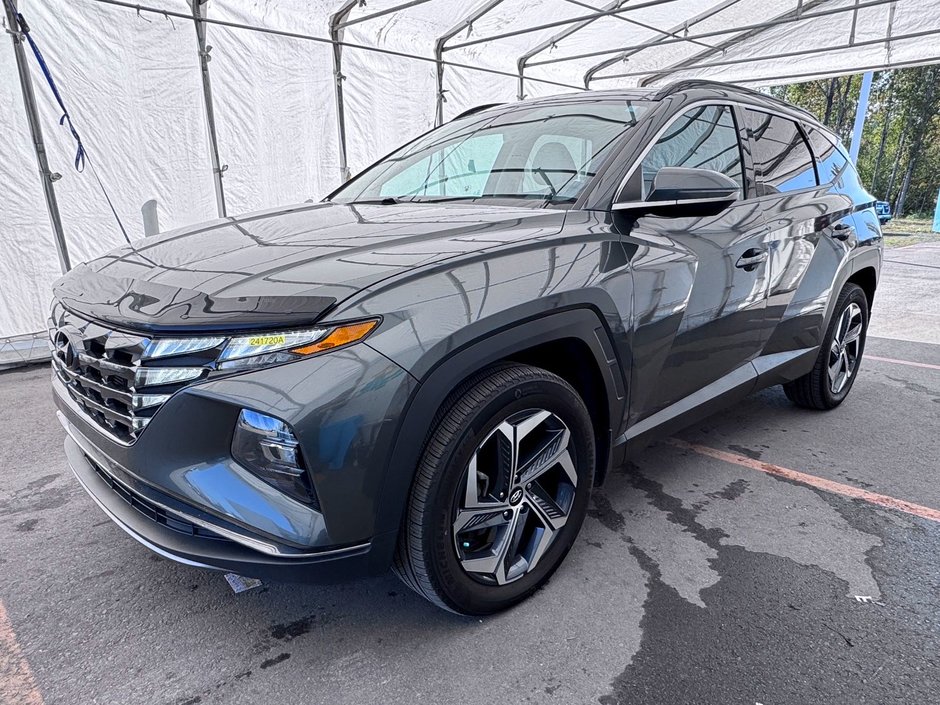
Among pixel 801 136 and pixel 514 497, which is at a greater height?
pixel 801 136

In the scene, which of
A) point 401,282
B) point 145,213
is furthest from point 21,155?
point 401,282

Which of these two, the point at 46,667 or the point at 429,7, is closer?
the point at 46,667

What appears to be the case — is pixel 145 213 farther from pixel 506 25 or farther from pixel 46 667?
pixel 506 25

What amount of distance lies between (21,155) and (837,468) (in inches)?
243

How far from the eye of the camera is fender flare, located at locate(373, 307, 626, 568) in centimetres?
150

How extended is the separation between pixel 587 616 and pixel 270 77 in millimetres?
6492

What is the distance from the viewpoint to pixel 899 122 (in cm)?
3269

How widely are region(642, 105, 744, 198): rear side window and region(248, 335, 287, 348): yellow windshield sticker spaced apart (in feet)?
4.65

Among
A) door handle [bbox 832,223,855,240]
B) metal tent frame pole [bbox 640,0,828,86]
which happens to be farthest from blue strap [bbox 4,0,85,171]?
metal tent frame pole [bbox 640,0,828,86]

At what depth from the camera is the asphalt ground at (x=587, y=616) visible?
5.44 feet

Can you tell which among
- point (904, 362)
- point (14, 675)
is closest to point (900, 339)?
point (904, 362)

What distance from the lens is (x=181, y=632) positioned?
185cm

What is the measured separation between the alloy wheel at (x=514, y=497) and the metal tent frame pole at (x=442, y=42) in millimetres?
6535

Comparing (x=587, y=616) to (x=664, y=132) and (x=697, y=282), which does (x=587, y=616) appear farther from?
(x=664, y=132)
